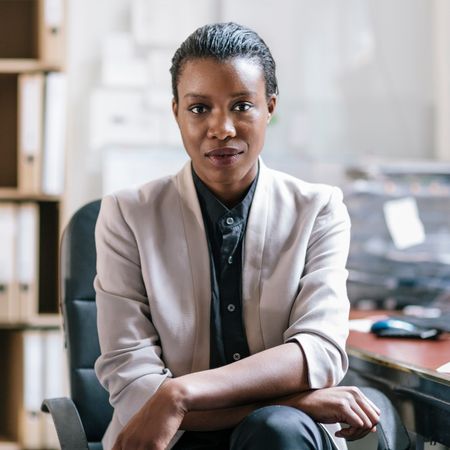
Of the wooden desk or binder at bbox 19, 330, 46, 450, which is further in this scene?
binder at bbox 19, 330, 46, 450

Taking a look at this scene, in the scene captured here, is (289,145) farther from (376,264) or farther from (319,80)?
(376,264)

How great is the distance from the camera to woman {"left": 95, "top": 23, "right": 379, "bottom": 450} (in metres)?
1.38

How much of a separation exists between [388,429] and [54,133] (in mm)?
1671

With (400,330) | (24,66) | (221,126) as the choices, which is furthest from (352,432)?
(24,66)

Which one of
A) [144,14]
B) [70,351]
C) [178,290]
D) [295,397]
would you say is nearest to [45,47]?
[144,14]

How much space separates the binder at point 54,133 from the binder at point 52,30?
0.20 ft

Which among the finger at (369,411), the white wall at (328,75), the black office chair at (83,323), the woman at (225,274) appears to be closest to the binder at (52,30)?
the white wall at (328,75)

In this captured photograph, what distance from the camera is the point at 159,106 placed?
302cm

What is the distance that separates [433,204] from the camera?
2658 millimetres

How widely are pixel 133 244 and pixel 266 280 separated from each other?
244 millimetres

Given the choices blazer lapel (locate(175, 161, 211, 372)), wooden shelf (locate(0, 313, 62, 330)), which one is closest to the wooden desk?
blazer lapel (locate(175, 161, 211, 372))

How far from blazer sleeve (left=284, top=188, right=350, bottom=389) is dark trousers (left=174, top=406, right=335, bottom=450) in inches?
4.5

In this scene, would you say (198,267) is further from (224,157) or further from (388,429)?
(388,429)

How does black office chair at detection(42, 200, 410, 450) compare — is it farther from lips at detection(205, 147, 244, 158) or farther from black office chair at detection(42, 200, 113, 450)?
lips at detection(205, 147, 244, 158)
